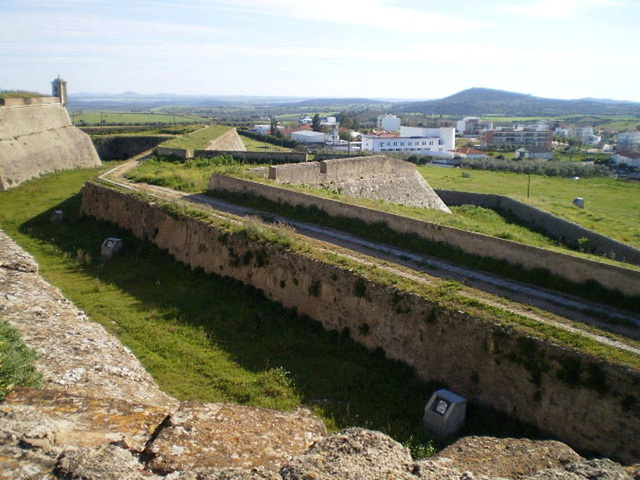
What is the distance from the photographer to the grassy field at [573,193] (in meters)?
28.2

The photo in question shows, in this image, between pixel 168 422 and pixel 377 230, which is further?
pixel 377 230

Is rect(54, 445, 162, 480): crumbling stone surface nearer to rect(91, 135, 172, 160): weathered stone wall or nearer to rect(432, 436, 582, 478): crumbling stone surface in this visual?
rect(432, 436, 582, 478): crumbling stone surface

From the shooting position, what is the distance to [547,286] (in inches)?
436

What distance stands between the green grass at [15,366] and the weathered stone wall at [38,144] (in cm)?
1884

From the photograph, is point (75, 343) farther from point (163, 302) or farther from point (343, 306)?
point (343, 306)

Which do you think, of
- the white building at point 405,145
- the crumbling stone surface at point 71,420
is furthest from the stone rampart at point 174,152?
the white building at point 405,145

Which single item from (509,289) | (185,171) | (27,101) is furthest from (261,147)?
(509,289)

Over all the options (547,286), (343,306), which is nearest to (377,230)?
(343,306)

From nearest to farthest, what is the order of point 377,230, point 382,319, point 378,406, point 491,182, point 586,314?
point 378,406 → point 586,314 → point 382,319 → point 377,230 → point 491,182

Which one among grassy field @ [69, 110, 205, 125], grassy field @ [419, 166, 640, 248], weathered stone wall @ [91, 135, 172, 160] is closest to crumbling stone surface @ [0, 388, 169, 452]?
grassy field @ [419, 166, 640, 248]

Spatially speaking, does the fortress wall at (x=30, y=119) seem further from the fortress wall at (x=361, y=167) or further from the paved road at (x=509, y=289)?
the paved road at (x=509, y=289)

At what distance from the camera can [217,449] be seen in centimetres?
576

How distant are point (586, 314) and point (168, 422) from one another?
7239 millimetres

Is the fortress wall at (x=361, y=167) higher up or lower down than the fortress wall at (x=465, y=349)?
higher up
